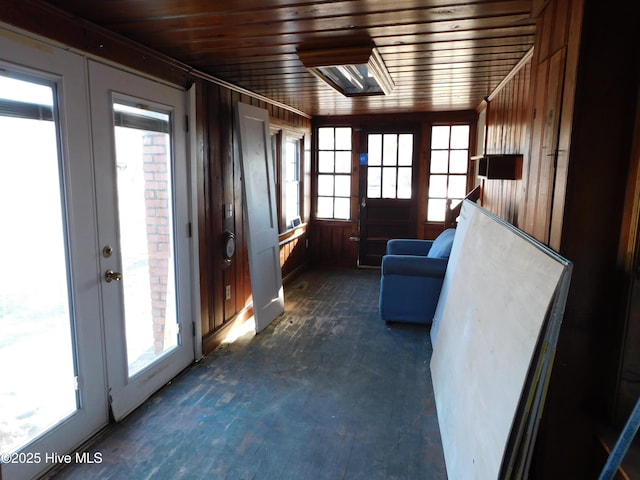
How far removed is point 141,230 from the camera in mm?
2576

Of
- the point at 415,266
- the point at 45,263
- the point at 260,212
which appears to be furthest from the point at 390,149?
the point at 45,263

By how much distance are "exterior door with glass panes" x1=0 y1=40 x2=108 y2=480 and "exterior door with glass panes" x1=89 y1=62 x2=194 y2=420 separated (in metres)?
0.12

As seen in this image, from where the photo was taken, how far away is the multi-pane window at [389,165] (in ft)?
19.1

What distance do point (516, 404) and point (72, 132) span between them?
224 centimetres

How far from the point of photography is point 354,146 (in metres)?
5.98

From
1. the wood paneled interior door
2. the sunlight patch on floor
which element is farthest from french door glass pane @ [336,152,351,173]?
the sunlight patch on floor

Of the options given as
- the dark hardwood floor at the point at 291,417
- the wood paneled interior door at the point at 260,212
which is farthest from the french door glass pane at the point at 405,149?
the dark hardwood floor at the point at 291,417

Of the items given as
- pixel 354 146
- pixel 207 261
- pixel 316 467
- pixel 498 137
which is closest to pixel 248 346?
pixel 207 261

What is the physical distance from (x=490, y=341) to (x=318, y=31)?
1.80 meters

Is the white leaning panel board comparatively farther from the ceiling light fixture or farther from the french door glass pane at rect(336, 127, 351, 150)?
the french door glass pane at rect(336, 127, 351, 150)

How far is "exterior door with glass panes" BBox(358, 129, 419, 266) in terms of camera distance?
582 centimetres

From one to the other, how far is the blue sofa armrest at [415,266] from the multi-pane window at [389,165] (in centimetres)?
233

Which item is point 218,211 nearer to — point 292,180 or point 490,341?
point 292,180

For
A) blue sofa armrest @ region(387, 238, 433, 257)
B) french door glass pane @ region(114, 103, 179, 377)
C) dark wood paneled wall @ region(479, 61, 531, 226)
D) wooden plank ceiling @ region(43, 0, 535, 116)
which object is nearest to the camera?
wooden plank ceiling @ region(43, 0, 535, 116)
